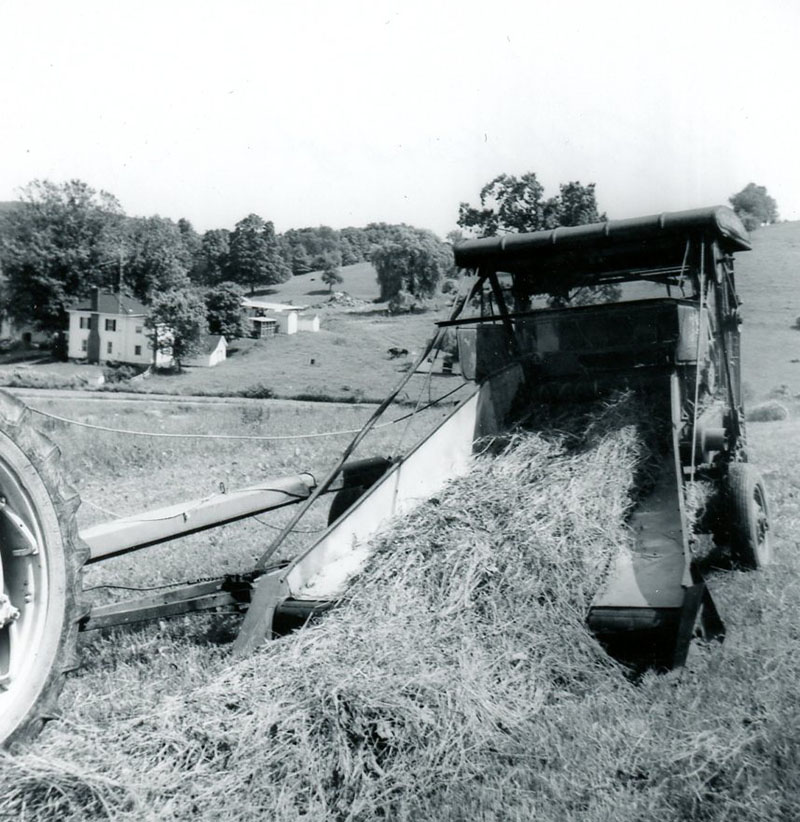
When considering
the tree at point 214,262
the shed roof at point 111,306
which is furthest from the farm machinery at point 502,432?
the tree at point 214,262

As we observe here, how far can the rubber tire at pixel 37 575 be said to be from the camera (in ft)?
9.12

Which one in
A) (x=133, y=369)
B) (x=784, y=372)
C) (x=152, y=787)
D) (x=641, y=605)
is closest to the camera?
(x=152, y=787)

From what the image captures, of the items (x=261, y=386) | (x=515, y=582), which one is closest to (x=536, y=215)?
(x=261, y=386)

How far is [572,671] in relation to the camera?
3988 millimetres

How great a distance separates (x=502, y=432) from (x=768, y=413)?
17788mm

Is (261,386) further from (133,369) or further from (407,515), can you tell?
(407,515)

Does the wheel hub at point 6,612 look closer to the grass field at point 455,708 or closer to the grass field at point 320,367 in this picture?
the grass field at point 455,708

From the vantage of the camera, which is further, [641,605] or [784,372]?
[784,372]

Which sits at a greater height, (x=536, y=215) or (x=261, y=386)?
(x=536, y=215)

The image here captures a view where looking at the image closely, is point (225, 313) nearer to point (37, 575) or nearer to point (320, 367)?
point (320, 367)

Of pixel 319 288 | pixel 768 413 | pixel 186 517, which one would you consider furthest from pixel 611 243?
pixel 319 288

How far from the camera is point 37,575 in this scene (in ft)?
9.45

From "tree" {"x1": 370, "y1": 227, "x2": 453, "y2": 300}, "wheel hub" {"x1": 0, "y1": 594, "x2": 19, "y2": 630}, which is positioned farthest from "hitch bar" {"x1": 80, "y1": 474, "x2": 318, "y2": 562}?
"tree" {"x1": 370, "y1": 227, "x2": 453, "y2": 300}

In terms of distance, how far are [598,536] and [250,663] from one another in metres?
2.30
